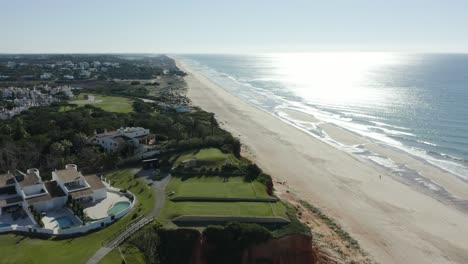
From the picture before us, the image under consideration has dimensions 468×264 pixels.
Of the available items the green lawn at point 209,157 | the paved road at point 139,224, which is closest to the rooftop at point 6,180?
the paved road at point 139,224

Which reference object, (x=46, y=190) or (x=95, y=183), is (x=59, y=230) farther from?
(x=95, y=183)

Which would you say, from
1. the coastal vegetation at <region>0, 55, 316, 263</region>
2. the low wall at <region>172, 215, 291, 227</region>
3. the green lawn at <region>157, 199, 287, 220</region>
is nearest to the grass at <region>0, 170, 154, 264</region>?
the coastal vegetation at <region>0, 55, 316, 263</region>

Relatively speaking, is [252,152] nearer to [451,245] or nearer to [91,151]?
[91,151]

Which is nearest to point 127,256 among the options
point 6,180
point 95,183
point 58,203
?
point 58,203

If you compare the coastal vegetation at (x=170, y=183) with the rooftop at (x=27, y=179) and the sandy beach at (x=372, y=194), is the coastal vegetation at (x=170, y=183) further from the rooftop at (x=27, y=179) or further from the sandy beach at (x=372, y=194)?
the sandy beach at (x=372, y=194)

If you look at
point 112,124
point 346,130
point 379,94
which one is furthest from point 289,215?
point 379,94

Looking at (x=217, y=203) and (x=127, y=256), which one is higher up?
(x=217, y=203)
